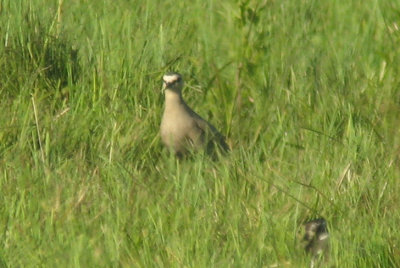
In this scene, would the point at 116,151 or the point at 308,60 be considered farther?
the point at 308,60

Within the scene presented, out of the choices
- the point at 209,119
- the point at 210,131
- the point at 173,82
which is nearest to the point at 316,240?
→ the point at 210,131

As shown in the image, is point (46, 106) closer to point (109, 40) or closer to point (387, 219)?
point (109, 40)

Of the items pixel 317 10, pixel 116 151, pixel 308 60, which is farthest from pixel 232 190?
pixel 317 10

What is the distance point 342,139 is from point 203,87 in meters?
1.00

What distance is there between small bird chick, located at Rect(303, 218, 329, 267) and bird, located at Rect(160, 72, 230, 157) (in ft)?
4.74

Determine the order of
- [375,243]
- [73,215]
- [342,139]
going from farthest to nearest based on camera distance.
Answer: [342,139] < [73,215] < [375,243]

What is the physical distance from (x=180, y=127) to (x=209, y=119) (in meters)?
0.47

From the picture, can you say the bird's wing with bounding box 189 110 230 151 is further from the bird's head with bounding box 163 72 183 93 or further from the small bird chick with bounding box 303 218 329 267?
the small bird chick with bounding box 303 218 329 267

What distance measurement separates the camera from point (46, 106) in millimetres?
5652

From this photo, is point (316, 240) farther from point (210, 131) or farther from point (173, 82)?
point (173, 82)

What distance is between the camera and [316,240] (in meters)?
4.12

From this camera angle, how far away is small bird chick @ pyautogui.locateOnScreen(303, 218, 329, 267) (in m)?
4.09

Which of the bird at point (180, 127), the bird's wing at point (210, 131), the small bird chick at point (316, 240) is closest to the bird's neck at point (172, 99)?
the bird at point (180, 127)

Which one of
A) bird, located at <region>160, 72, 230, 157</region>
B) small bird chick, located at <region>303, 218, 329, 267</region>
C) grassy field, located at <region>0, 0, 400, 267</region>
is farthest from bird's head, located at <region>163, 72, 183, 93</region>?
small bird chick, located at <region>303, 218, 329, 267</region>
